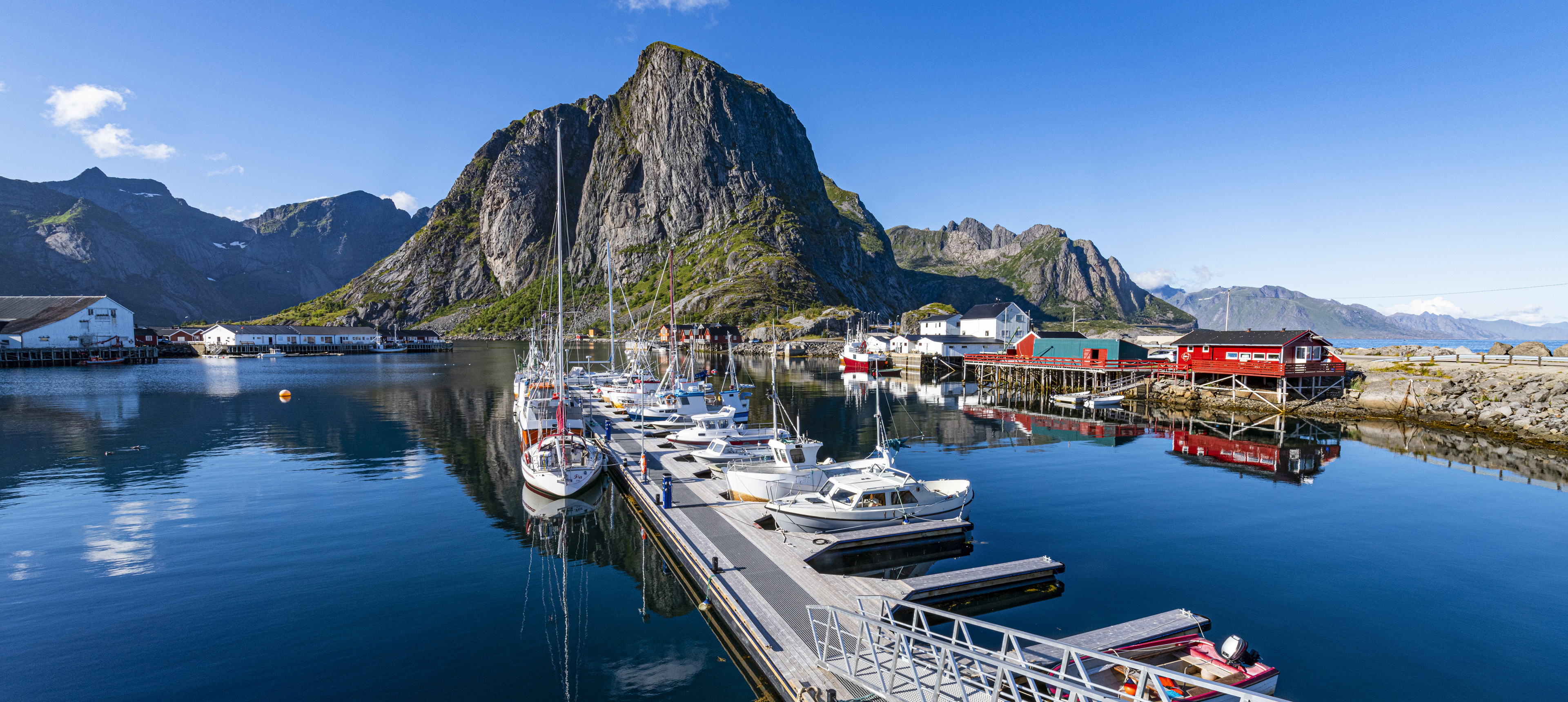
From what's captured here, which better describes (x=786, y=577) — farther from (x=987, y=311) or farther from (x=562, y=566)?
(x=987, y=311)

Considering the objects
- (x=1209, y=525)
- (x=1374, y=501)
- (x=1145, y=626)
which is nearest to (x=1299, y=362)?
(x=1374, y=501)

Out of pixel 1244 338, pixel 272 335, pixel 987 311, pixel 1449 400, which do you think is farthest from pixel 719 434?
pixel 272 335

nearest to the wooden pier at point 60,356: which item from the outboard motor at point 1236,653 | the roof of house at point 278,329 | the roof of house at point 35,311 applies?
the roof of house at point 35,311

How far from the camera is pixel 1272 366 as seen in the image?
71.8m

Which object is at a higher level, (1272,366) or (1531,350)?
(1531,350)

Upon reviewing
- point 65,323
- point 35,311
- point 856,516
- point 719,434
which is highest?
point 35,311

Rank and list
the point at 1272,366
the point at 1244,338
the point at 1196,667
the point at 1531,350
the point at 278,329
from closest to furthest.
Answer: the point at 1196,667 < the point at 1272,366 < the point at 1244,338 < the point at 1531,350 < the point at 278,329

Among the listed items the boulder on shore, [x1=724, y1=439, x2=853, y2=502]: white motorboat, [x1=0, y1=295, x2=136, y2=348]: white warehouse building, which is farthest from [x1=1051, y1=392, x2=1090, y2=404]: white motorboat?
[x1=0, y1=295, x2=136, y2=348]: white warehouse building

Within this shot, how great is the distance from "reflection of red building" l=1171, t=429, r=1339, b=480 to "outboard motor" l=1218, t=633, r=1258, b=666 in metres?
33.9

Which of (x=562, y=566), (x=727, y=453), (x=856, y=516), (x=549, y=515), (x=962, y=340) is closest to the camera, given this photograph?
(x=562, y=566)

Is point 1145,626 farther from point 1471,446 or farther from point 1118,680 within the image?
point 1471,446

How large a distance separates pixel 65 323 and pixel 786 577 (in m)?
193

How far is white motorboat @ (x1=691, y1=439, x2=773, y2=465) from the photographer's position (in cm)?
4175

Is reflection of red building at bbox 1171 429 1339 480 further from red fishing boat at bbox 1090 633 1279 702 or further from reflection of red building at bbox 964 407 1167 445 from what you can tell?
red fishing boat at bbox 1090 633 1279 702
